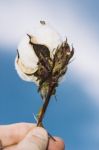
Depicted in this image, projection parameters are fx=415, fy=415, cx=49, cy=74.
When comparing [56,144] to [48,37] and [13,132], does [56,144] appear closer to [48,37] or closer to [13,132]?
[13,132]

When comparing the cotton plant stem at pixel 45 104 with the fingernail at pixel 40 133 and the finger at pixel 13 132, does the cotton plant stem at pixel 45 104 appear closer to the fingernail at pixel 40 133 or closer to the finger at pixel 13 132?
the fingernail at pixel 40 133

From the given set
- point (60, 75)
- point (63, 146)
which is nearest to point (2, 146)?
point (63, 146)

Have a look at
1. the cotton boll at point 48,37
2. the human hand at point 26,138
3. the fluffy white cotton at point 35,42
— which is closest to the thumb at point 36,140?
the human hand at point 26,138

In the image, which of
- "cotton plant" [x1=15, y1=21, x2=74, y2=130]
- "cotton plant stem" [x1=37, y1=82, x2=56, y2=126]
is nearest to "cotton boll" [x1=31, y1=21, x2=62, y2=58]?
"cotton plant" [x1=15, y1=21, x2=74, y2=130]

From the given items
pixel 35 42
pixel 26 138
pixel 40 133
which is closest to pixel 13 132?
pixel 26 138

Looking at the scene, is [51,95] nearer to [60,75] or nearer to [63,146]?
[60,75]

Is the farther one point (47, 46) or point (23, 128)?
point (23, 128)
